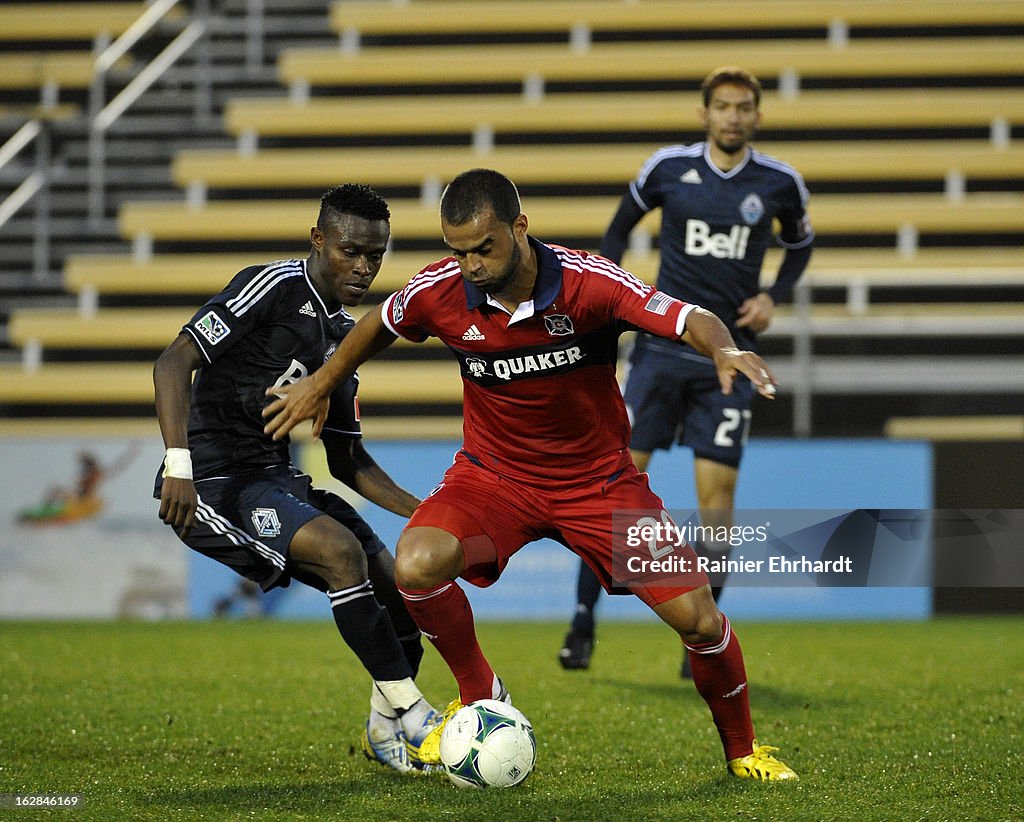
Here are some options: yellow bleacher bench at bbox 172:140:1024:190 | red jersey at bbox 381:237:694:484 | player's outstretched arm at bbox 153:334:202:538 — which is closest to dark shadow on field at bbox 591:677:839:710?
red jersey at bbox 381:237:694:484

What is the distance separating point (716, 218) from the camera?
6.23 metres

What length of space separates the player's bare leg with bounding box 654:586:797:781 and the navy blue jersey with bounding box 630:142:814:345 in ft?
7.86

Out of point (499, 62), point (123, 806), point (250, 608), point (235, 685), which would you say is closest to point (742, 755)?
point (123, 806)

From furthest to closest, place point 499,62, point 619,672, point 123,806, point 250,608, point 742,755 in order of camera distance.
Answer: point 499,62
point 250,608
point 619,672
point 742,755
point 123,806

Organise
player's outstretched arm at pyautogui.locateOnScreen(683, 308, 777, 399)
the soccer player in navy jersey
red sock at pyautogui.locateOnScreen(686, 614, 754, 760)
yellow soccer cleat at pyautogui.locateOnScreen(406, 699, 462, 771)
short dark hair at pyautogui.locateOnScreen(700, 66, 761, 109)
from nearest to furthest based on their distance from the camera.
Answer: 1. player's outstretched arm at pyautogui.locateOnScreen(683, 308, 777, 399)
2. the soccer player in navy jersey
3. red sock at pyautogui.locateOnScreen(686, 614, 754, 760)
4. yellow soccer cleat at pyautogui.locateOnScreen(406, 699, 462, 771)
5. short dark hair at pyautogui.locateOnScreen(700, 66, 761, 109)

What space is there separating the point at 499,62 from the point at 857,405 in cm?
608

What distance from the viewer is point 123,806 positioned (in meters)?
3.66

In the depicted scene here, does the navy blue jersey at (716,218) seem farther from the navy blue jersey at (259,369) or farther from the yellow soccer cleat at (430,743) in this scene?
the yellow soccer cleat at (430,743)

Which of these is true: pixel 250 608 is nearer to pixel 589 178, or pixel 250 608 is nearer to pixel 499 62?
pixel 589 178

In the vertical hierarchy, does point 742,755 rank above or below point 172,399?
below

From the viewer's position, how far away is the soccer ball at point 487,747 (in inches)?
152

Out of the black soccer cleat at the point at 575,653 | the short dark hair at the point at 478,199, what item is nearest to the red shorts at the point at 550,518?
the short dark hair at the point at 478,199

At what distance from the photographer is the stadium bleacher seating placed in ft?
43.1

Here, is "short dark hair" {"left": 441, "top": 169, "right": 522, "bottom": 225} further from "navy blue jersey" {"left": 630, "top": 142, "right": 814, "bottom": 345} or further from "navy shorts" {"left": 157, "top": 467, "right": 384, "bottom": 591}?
"navy blue jersey" {"left": 630, "top": 142, "right": 814, "bottom": 345}
